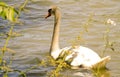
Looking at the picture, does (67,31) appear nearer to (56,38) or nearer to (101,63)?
(56,38)

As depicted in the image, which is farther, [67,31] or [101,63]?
[67,31]

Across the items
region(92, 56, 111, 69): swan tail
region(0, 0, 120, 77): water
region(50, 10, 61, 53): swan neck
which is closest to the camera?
region(92, 56, 111, 69): swan tail

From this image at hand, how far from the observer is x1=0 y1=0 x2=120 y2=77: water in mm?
6912

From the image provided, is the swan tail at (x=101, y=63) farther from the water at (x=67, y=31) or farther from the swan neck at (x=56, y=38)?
the swan neck at (x=56, y=38)

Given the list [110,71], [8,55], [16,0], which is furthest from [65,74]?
[16,0]

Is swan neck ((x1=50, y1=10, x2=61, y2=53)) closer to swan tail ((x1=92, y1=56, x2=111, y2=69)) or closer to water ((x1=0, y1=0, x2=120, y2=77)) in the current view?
water ((x1=0, y1=0, x2=120, y2=77))

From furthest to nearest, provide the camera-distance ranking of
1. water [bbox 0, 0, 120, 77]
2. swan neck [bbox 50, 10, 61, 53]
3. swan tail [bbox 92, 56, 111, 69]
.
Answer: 1. swan neck [bbox 50, 10, 61, 53]
2. water [bbox 0, 0, 120, 77]
3. swan tail [bbox 92, 56, 111, 69]

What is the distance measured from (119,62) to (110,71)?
0.45 metres

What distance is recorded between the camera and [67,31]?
9008mm

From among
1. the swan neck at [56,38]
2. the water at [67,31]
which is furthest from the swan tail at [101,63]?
the swan neck at [56,38]

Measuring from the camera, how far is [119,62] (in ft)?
22.9

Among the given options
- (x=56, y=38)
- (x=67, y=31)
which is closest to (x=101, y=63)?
(x=56, y=38)

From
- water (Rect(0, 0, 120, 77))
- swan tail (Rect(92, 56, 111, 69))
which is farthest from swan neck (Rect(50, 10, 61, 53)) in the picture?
swan tail (Rect(92, 56, 111, 69))

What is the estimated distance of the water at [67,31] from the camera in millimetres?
6912
